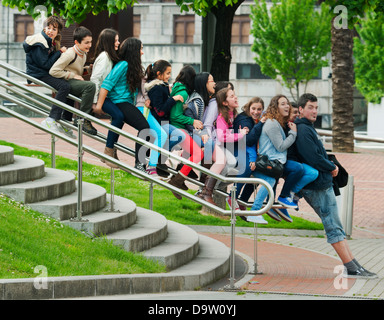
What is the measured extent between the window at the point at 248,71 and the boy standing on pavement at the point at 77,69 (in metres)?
42.2

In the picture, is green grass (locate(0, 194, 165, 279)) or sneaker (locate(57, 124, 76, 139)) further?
sneaker (locate(57, 124, 76, 139))

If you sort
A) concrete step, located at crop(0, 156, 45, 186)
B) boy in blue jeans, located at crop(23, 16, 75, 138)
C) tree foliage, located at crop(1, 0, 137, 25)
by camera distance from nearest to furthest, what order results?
concrete step, located at crop(0, 156, 45, 186)
boy in blue jeans, located at crop(23, 16, 75, 138)
tree foliage, located at crop(1, 0, 137, 25)

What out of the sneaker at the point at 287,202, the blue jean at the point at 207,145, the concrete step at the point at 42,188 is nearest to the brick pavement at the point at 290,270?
the sneaker at the point at 287,202

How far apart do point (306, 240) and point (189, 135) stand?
442 centimetres

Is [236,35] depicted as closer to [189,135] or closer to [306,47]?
[306,47]

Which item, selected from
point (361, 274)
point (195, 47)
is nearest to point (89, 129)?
point (361, 274)

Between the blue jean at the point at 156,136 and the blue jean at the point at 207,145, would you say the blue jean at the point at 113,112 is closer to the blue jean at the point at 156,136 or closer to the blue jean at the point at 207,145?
the blue jean at the point at 156,136

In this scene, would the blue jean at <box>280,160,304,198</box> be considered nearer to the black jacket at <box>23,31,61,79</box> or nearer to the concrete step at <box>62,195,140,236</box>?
the concrete step at <box>62,195,140,236</box>

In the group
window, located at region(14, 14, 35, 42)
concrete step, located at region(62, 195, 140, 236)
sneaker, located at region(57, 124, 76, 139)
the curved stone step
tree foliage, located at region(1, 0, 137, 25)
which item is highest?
window, located at region(14, 14, 35, 42)

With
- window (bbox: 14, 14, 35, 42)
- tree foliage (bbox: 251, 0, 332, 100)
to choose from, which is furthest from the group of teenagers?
tree foliage (bbox: 251, 0, 332, 100)

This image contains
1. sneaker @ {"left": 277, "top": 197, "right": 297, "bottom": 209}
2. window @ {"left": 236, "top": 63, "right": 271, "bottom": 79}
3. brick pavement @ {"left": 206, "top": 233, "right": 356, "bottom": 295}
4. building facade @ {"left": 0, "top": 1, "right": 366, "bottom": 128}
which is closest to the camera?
brick pavement @ {"left": 206, "top": 233, "right": 356, "bottom": 295}

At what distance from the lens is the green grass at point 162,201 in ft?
48.4

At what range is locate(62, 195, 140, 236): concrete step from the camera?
9406 millimetres

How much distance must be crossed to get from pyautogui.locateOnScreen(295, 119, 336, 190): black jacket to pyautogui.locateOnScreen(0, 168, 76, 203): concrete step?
114 inches
